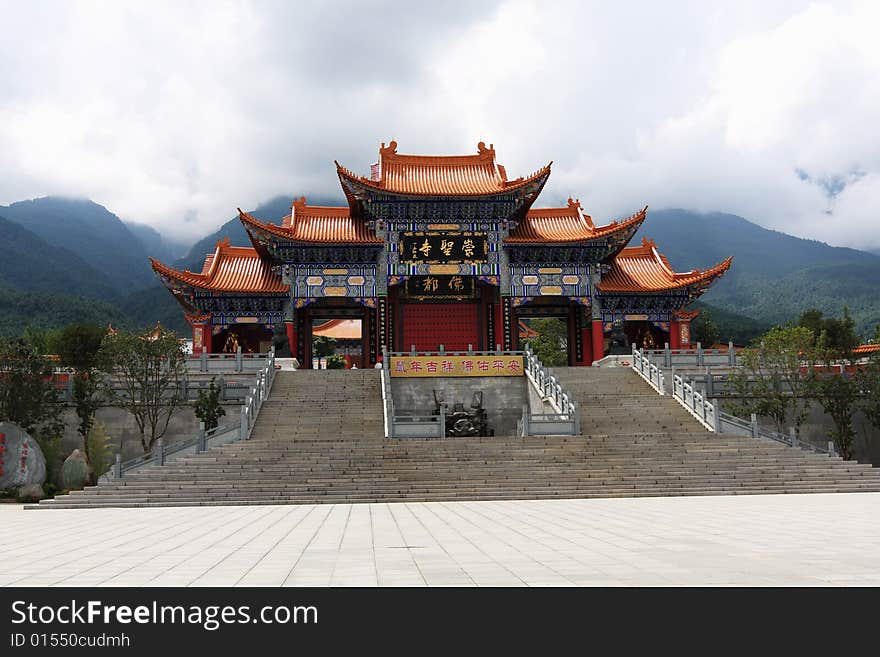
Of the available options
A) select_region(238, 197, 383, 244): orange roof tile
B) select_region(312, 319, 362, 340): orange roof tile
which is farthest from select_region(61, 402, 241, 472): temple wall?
select_region(312, 319, 362, 340): orange roof tile

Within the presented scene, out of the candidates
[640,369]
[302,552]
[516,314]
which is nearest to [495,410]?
[640,369]

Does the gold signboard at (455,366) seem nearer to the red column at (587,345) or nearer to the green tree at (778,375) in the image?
the red column at (587,345)

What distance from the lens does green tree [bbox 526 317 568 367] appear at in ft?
154

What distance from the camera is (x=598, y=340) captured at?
3056 centimetres

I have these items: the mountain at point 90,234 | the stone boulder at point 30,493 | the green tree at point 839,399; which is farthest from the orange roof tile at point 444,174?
the mountain at point 90,234

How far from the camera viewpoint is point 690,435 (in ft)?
58.7

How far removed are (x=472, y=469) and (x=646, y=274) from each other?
65.6 ft

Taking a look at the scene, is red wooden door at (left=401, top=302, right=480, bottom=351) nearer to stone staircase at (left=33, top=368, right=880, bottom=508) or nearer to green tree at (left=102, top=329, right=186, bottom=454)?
green tree at (left=102, top=329, right=186, bottom=454)

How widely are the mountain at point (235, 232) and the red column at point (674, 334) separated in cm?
9795

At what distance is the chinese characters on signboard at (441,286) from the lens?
3122 cm

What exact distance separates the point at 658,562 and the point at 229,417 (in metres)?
18.8

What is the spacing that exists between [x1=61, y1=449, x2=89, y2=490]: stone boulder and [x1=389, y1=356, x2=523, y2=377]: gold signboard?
10066 mm
